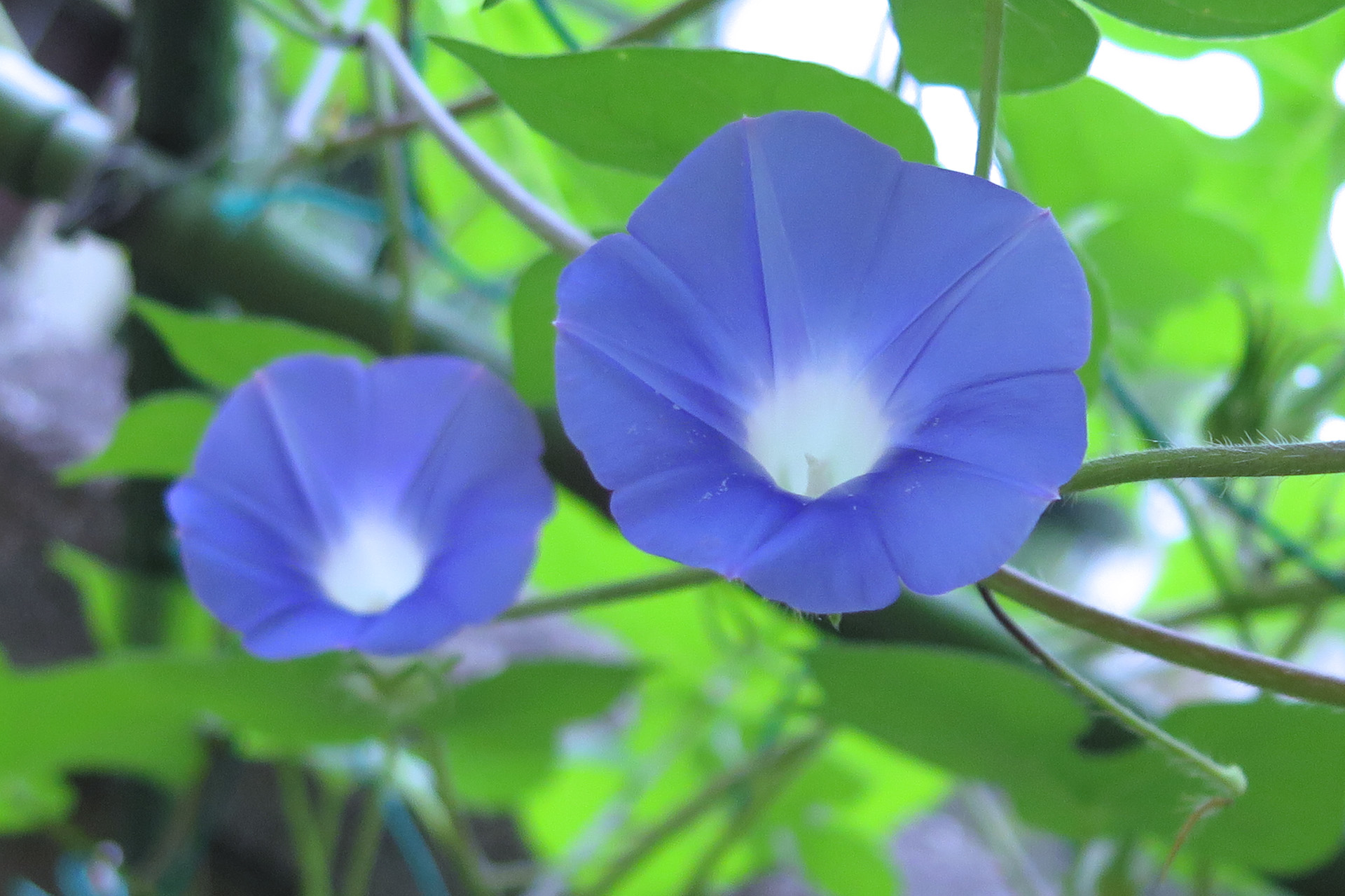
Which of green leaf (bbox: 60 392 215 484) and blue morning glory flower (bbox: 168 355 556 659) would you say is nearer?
blue morning glory flower (bbox: 168 355 556 659)

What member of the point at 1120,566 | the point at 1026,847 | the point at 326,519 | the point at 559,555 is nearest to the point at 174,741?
the point at 559,555

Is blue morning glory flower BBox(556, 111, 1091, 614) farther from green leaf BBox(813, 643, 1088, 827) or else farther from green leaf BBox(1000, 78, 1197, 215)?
green leaf BBox(1000, 78, 1197, 215)

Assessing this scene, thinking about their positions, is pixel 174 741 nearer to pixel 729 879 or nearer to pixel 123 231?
pixel 123 231

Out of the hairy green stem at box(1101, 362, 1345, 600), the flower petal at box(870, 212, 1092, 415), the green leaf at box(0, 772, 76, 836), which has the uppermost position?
the flower petal at box(870, 212, 1092, 415)

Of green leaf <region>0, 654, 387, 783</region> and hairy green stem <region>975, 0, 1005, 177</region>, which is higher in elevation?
hairy green stem <region>975, 0, 1005, 177</region>

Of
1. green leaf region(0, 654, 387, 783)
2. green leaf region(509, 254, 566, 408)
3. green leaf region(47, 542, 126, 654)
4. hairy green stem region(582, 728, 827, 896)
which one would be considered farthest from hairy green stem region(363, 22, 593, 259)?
green leaf region(47, 542, 126, 654)

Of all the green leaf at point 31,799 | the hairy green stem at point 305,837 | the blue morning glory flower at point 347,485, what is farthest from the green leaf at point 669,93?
the green leaf at point 31,799

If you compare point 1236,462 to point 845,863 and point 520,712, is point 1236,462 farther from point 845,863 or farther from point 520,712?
point 845,863

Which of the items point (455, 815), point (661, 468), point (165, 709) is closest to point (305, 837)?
point (165, 709)
